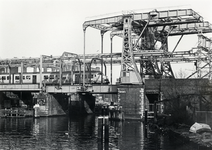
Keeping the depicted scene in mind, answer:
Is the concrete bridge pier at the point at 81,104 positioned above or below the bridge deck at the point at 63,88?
below

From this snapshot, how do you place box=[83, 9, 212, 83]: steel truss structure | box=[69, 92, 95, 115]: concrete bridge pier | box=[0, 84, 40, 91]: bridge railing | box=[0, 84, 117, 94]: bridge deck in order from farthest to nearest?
box=[69, 92, 95, 115]: concrete bridge pier
box=[0, 84, 40, 91]: bridge railing
box=[0, 84, 117, 94]: bridge deck
box=[83, 9, 212, 83]: steel truss structure

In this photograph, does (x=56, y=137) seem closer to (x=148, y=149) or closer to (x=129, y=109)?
(x=148, y=149)

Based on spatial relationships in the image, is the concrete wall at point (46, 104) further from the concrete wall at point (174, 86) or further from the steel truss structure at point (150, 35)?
the concrete wall at point (174, 86)

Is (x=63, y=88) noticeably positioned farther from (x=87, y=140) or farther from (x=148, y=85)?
(x=87, y=140)

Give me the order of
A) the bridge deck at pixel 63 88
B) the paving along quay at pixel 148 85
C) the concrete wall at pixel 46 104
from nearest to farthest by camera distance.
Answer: the paving along quay at pixel 148 85, the bridge deck at pixel 63 88, the concrete wall at pixel 46 104

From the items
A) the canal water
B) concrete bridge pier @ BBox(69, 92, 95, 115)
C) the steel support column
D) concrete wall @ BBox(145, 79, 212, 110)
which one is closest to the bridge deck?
the steel support column

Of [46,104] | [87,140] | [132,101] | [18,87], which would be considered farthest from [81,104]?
[87,140]

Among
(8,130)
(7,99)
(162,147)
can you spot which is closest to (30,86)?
(7,99)

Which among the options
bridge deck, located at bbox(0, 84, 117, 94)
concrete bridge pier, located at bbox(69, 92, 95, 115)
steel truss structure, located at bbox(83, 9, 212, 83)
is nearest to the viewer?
steel truss structure, located at bbox(83, 9, 212, 83)

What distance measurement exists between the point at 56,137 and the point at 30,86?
23.8m

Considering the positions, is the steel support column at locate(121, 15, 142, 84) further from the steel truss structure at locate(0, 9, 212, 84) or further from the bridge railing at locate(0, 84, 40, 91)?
the bridge railing at locate(0, 84, 40, 91)

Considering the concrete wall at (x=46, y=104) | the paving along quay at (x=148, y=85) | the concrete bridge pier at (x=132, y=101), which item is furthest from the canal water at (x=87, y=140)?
the concrete wall at (x=46, y=104)

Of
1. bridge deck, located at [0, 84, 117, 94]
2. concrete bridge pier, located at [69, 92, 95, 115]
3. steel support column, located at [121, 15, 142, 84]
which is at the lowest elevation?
concrete bridge pier, located at [69, 92, 95, 115]

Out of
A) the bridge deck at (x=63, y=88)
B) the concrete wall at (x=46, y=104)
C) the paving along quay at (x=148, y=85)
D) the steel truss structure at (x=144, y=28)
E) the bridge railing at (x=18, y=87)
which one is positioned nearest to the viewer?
the paving along quay at (x=148, y=85)
